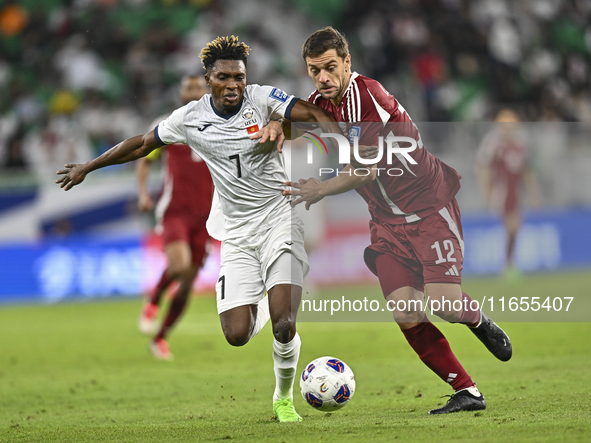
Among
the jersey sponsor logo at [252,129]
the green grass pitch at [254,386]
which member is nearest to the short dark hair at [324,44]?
the jersey sponsor logo at [252,129]

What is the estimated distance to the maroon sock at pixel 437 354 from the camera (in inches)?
198

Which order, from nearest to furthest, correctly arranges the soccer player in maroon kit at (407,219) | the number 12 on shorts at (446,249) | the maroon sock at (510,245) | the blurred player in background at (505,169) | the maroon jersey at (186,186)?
the soccer player in maroon kit at (407,219)
the number 12 on shorts at (446,249)
the maroon jersey at (186,186)
the maroon sock at (510,245)
the blurred player in background at (505,169)

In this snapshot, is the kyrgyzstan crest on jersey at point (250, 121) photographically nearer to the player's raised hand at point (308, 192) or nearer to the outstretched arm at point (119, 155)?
the player's raised hand at point (308, 192)

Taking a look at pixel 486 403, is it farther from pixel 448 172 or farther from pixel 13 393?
pixel 13 393

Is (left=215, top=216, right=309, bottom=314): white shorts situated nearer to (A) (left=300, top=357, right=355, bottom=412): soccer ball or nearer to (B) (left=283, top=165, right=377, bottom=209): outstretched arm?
(B) (left=283, top=165, right=377, bottom=209): outstretched arm

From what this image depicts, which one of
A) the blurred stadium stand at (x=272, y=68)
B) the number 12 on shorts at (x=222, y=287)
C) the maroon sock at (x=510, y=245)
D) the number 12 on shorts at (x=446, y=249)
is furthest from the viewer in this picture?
the blurred stadium stand at (x=272, y=68)

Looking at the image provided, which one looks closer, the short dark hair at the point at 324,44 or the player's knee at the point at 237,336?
the short dark hair at the point at 324,44

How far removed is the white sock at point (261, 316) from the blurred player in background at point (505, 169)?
9192 millimetres

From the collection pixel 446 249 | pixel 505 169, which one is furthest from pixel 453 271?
pixel 505 169

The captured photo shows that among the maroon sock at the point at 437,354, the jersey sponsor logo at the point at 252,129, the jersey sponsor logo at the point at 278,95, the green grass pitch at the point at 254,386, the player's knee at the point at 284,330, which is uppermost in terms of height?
the jersey sponsor logo at the point at 278,95

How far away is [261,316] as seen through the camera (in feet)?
17.5

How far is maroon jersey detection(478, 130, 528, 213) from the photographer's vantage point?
45.7 feet

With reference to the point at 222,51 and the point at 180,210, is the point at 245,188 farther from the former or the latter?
the point at 180,210

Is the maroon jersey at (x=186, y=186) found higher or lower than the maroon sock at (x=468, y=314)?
higher
